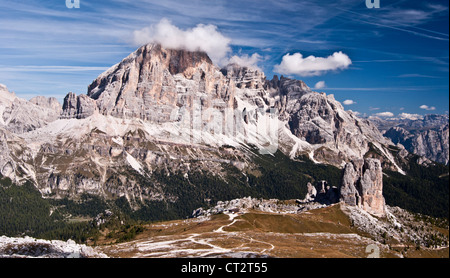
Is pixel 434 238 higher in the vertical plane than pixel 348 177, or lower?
lower

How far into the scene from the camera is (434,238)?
16112cm

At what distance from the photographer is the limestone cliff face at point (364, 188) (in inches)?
6939

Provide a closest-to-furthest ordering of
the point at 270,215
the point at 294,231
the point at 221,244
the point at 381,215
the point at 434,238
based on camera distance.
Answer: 1. the point at 221,244
2. the point at 294,231
3. the point at 270,215
4. the point at 434,238
5. the point at 381,215

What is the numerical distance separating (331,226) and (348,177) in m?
50.3

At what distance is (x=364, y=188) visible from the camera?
595 ft

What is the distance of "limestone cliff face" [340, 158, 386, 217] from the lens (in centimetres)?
17625
